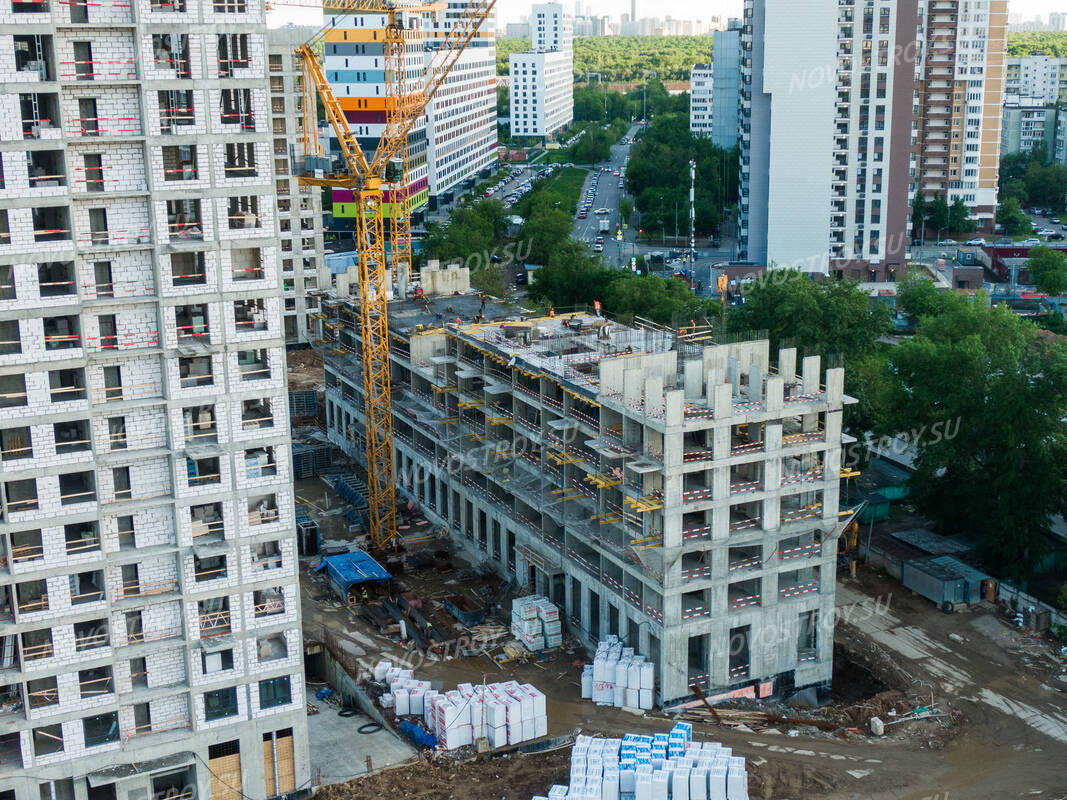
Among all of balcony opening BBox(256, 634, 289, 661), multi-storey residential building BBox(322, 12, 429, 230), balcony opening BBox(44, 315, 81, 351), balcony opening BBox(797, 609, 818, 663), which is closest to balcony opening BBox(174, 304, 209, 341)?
balcony opening BBox(44, 315, 81, 351)

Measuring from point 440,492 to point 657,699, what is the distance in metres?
25.1

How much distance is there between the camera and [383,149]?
236ft

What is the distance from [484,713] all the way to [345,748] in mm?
5465

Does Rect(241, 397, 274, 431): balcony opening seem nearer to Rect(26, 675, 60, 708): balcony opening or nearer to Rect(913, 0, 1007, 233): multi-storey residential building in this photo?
Rect(26, 675, 60, 708): balcony opening

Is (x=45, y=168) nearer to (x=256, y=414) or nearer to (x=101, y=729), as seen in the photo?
(x=256, y=414)

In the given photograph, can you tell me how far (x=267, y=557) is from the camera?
141 ft

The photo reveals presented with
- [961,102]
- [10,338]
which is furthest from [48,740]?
[961,102]

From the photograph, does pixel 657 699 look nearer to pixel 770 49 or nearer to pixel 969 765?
pixel 969 765

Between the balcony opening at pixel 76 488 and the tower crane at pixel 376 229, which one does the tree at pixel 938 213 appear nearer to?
the tower crane at pixel 376 229

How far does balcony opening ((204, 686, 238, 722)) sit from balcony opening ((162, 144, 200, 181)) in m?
17.2

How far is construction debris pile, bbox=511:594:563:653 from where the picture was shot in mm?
56812

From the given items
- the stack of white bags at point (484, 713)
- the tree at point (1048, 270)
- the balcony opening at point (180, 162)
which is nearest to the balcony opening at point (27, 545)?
the balcony opening at point (180, 162)

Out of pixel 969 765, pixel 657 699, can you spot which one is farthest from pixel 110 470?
pixel 969 765

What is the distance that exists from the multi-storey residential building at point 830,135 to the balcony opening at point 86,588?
88602mm
